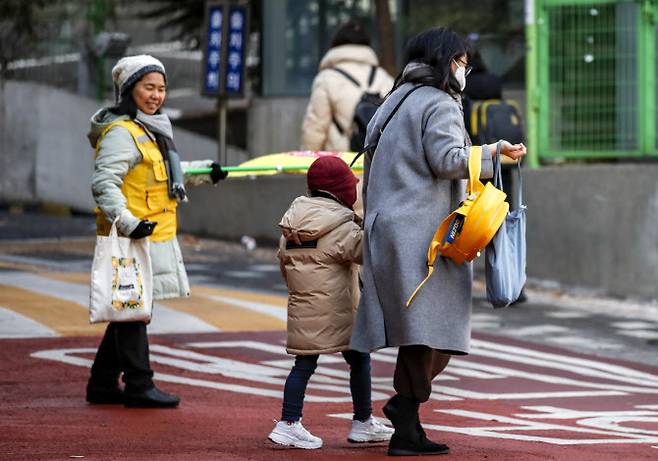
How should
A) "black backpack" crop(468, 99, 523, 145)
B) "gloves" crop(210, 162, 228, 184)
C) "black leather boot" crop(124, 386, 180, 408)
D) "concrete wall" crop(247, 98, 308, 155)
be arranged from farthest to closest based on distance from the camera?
"concrete wall" crop(247, 98, 308, 155), "black backpack" crop(468, 99, 523, 145), "gloves" crop(210, 162, 228, 184), "black leather boot" crop(124, 386, 180, 408)

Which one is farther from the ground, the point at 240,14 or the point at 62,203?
the point at 240,14

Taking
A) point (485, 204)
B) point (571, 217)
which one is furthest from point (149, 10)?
point (485, 204)

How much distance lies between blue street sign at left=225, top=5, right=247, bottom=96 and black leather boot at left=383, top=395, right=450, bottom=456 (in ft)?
42.8

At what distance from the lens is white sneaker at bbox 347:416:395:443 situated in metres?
7.51

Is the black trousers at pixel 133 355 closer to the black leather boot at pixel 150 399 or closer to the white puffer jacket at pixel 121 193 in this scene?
the black leather boot at pixel 150 399

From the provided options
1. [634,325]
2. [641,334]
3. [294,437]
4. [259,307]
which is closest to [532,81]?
[634,325]

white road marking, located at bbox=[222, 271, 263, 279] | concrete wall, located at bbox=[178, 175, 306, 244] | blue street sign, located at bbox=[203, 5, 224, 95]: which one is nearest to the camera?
white road marking, located at bbox=[222, 271, 263, 279]

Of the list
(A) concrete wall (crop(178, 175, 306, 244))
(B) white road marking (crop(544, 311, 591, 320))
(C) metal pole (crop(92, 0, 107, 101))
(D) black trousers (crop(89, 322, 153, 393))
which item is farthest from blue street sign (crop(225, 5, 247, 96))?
(D) black trousers (crop(89, 322, 153, 393))

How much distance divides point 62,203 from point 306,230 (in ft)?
52.3

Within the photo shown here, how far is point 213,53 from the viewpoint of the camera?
65.7 feet

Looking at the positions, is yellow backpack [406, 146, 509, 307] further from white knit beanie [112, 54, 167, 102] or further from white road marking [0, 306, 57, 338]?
white road marking [0, 306, 57, 338]

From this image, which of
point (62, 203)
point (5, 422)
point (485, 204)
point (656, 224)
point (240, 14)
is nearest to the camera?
point (485, 204)

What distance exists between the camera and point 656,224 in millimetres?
14094

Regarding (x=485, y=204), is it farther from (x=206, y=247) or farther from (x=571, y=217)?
(x=206, y=247)
